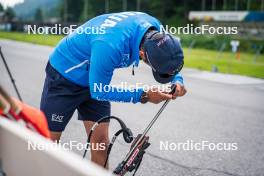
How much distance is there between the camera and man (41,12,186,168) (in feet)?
9.42

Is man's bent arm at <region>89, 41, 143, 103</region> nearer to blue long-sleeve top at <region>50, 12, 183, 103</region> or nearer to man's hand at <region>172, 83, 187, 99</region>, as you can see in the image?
blue long-sleeve top at <region>50, 12, 183, 103</region>

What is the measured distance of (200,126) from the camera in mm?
6840

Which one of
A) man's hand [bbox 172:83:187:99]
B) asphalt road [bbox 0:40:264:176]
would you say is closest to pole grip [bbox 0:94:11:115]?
man's hand [bbox 172:83:187:99]

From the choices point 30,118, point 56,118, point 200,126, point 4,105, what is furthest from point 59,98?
point 200,126

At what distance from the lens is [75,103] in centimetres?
350

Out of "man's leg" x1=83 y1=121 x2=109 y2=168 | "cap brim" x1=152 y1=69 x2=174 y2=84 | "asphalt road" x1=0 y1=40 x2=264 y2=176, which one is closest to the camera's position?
"cap brim" x1=152 y1=69 x2=174 y2=84

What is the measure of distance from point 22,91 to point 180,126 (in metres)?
4.09

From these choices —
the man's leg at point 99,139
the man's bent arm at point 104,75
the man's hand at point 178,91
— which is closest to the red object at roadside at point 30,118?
the man's bent arm at point 104,75
